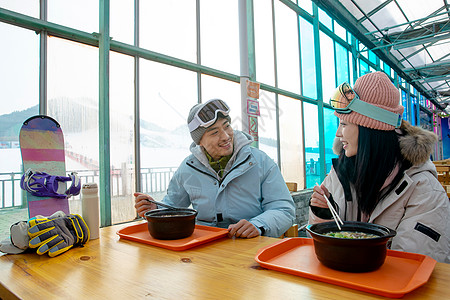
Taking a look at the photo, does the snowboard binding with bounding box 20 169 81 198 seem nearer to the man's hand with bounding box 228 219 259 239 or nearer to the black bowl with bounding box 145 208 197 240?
the black bowl with bounding box 145 208 197 240

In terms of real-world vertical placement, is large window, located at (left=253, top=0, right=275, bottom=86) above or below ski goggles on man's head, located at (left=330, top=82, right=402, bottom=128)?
above

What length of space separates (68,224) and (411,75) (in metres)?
14.5

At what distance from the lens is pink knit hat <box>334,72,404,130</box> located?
126cm

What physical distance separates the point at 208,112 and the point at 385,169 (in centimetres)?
95

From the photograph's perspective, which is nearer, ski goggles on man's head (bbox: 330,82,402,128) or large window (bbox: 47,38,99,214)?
ski goggles on man's head (bbox: 330,82,402,128)

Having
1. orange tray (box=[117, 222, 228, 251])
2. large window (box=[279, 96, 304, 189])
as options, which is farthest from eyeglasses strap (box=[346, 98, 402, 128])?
large window (box=[279, 96, 304, 189])

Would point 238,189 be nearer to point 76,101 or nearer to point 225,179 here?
point 225,179

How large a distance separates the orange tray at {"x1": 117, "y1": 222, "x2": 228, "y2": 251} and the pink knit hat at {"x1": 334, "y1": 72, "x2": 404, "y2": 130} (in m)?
0.76

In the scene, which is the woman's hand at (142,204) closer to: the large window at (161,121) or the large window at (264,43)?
the large window at (161,121)

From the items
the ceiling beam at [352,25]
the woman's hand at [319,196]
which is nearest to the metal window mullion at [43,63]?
the woman's hand at [319,196]

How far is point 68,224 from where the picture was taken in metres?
1.16

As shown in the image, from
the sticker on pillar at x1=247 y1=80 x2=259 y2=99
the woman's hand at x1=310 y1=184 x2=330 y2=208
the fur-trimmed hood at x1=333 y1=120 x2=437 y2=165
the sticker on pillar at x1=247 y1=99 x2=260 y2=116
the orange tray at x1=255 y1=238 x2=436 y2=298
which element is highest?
the sticker on pillar at x1=247 y1=80 x2=259 y2=99

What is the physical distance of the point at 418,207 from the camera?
3.72ft

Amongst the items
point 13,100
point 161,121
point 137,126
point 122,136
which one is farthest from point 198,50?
point 13,100
